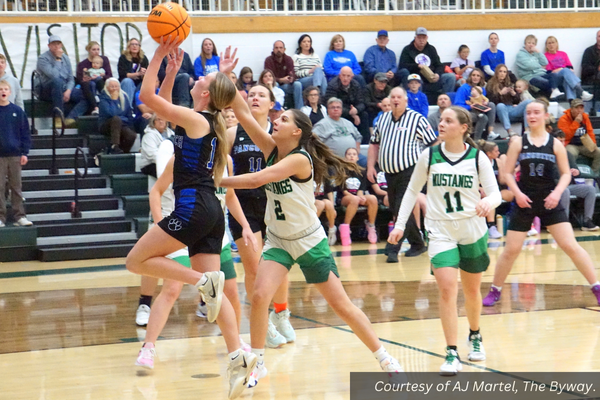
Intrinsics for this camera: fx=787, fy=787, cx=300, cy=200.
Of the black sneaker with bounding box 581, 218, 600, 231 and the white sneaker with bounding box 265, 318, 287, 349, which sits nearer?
the white sneaker with bounding box 265, 318, 287, 349

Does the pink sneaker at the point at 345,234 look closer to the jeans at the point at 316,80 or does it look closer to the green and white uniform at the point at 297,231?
the jeans at the point at 316,80

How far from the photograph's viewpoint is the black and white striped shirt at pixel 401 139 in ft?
31.3

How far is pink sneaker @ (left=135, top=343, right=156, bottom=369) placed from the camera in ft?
16.3

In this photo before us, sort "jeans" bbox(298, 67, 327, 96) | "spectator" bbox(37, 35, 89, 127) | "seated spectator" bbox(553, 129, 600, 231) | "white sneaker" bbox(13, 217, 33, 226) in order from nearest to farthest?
"white sneaker" bbox(13, 217, 33, 226)
"seated spectator" bbox(553, 129, 600, 231)
"spectator" bbox(37, 35, 89, 127)
"jeans" bbox(298, 67, 327, 96)

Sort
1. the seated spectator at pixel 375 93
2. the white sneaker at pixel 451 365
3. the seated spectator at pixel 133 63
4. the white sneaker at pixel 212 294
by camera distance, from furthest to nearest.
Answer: the seated spectator at pixel 375 93
the seated spectator at pixel 133 63
the white sneaker at pixel 451 365
the white sneaker at pixel 212 294

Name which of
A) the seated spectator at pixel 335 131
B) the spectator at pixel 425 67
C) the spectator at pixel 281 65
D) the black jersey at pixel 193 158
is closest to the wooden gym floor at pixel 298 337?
the black jersey at pixel 193 158

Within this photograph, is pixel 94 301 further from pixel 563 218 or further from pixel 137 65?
pixel 137 65

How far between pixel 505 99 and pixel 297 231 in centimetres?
1047

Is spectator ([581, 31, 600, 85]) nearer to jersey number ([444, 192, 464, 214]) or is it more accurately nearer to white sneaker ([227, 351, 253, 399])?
jersey number ([444, 192, 464, 214])

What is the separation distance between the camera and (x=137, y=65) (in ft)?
43.4

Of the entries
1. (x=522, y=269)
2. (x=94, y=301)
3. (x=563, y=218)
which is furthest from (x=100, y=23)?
(x=563, y=218)

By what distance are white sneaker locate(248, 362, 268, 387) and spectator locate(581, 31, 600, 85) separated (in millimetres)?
13157

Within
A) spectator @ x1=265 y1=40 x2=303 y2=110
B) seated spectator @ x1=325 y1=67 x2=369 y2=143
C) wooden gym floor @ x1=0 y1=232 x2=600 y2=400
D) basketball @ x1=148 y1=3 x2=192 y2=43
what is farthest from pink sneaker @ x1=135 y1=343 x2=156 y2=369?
spectator @ x1=265 y1=40 x2=303 y2=110

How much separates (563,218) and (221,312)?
3.47 m
